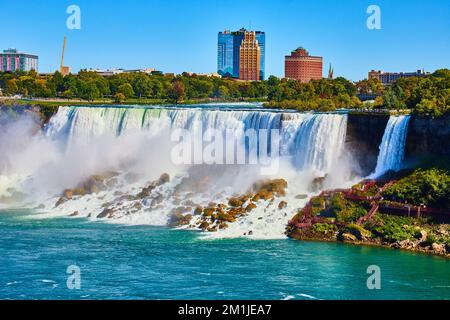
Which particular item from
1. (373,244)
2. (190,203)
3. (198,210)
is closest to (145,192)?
(190,203)

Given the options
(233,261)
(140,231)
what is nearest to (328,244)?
(233,261)

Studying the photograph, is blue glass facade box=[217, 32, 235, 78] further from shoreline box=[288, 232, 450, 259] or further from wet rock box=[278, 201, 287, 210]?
shoreline box=[288, 232, 450, 259]

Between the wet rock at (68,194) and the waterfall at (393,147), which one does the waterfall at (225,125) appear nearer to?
the waterfall at (393,147)

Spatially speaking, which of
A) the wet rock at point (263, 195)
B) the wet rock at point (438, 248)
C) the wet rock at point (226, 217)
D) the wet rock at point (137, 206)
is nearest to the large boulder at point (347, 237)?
the wet rock at point (438, 248)

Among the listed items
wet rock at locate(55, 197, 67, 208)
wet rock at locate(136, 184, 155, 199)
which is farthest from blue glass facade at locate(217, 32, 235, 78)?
wet rock at locate(55, 197, 67, 208)

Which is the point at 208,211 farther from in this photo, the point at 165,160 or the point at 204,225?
the point at 165,160
